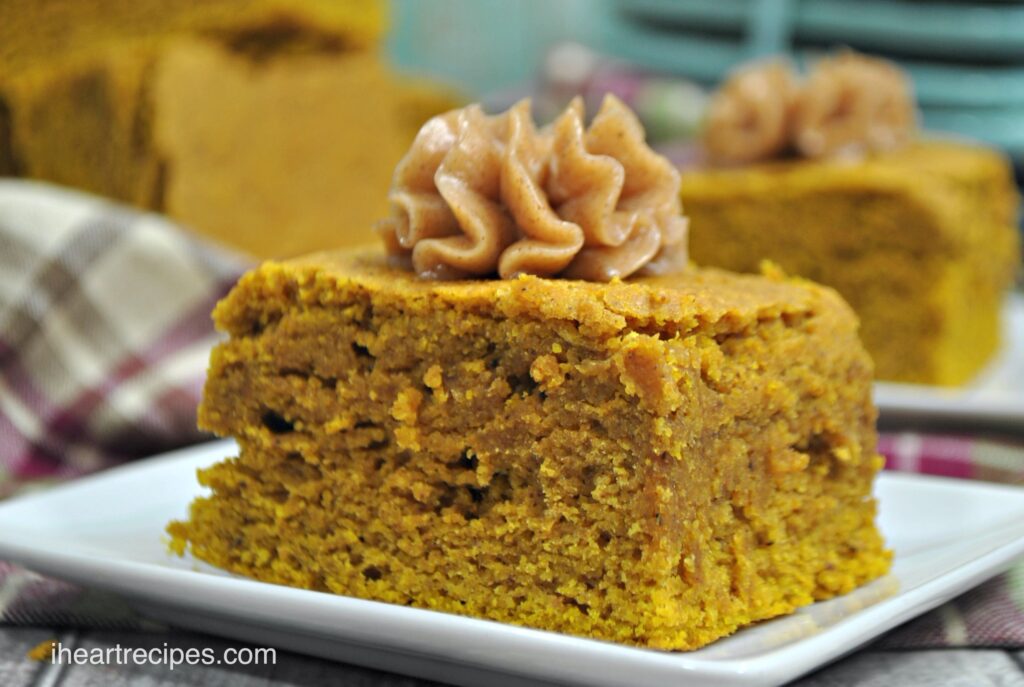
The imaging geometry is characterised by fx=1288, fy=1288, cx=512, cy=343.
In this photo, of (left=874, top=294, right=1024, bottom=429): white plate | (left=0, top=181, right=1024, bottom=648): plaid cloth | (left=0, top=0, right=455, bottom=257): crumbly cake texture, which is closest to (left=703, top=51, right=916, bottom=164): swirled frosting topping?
(left=874, top=294, right=1024, bottom=429): white plate

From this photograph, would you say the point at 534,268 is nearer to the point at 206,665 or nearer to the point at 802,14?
the point at 206,665

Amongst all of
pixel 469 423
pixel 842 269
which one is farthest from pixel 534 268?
pixel 842 269

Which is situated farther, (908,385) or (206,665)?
(908,385)

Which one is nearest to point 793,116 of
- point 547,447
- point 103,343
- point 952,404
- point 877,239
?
point 877,239

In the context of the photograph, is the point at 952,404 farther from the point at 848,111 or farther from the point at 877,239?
the point at 848,111

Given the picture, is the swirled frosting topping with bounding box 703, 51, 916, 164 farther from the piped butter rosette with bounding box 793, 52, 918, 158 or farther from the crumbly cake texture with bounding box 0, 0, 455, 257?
the crumbly cake texture with bounding box 0, 0, 455, 257

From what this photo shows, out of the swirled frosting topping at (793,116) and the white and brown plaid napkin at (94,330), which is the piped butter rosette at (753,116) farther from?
the white and brown plaid napkin at (94,330)
